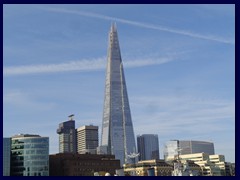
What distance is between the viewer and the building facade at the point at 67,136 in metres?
60.2

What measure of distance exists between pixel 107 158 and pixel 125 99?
37022mm

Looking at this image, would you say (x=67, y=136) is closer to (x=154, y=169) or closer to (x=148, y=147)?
(x=148, y=147)

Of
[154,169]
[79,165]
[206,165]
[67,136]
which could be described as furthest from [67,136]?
[79,165]

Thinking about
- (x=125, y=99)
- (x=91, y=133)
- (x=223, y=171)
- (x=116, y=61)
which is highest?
(x=116, y=61)

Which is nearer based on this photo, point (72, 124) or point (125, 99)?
point (72, 124)

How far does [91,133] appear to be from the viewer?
58.9 metres

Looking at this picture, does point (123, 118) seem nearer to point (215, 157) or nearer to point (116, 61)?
point (116, 61)

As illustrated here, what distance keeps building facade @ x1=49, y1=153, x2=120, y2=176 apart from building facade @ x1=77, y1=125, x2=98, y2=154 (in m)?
22.9

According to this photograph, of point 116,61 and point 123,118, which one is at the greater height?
point 116,61

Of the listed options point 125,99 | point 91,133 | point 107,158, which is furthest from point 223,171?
point 125,99

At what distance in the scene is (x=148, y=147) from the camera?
66.0 metres

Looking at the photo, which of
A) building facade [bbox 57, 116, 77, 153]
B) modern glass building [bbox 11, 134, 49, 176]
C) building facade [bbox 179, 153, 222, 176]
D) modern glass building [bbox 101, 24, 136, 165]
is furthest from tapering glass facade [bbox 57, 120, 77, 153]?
modern glass building [bbox 11, 134, 49, 176]

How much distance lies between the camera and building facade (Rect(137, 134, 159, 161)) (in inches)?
2554

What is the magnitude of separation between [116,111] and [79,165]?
130 feet
